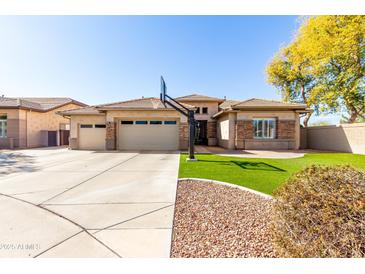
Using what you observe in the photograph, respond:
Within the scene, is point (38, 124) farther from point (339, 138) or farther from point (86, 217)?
point (339, 138)

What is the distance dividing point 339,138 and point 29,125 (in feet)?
94.4

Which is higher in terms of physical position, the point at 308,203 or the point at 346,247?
the point at 308,203

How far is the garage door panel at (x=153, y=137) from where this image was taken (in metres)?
15.0

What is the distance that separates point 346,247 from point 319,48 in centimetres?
1773

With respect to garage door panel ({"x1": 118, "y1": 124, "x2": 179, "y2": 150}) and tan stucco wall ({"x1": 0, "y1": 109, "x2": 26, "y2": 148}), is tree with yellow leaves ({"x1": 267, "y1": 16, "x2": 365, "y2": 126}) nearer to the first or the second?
garage door panel ({"x1": 118, "y1": 124, "x2": 179, "y2": 150})

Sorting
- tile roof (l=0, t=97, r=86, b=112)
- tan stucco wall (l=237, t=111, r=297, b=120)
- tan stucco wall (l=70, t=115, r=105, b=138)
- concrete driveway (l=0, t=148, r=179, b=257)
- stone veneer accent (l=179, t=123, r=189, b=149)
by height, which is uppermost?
tile roof (l=0, t=97, r=86, b=112)

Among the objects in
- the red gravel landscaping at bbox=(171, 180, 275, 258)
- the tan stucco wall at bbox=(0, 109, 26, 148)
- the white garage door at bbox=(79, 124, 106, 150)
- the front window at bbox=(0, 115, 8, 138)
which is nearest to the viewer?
the red gravel landscaping at bbox=(171, 180, 275, 258)

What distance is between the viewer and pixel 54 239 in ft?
9.04

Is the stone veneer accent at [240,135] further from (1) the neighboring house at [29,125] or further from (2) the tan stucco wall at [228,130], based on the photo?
(1) the neighboring house at [29,125]

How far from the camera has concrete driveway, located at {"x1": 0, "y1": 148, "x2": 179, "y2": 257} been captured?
2.56m

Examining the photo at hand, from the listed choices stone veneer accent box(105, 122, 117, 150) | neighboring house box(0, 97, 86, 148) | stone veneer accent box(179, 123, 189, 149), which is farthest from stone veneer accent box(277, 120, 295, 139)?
neighboring house box(0, 97, 86, 148)

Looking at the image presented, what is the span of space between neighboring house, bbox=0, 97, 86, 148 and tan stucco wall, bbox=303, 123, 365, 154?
27.1 meters
